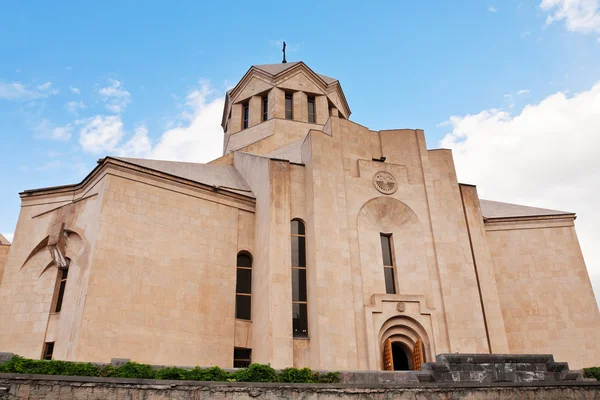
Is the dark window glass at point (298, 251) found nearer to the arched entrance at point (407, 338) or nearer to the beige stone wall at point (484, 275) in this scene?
the arched entrance at point (407, 338)

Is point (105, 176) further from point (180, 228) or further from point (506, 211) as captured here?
point (506, 211)

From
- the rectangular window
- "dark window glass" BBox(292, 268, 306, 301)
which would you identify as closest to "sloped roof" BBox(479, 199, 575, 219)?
"dark window glass" BBox(292, 268, 306, 301)

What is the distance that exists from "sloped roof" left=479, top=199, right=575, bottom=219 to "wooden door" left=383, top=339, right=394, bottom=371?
9029 mm

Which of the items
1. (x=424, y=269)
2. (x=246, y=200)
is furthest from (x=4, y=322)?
(x=424, y=269)

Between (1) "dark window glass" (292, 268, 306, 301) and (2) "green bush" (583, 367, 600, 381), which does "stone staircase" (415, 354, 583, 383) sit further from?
(1) "dark window glass" (292, 268, 306, 301)

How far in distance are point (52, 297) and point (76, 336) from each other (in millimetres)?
3468

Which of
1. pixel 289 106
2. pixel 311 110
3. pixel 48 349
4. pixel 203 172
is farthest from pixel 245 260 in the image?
pixel 311 110

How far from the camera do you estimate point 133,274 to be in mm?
Answer: 18016

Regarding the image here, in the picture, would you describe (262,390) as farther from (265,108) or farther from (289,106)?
(265,108)

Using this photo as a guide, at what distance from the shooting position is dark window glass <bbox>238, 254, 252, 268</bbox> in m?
21.1

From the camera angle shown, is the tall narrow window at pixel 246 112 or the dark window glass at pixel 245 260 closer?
the dark window glass at pixel 245 260

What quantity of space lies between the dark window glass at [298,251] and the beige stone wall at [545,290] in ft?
31.1

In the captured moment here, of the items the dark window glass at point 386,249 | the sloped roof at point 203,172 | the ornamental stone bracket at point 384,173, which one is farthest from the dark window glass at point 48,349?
the ornamental stone bracket at point 384,173

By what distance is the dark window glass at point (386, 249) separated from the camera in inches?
822
